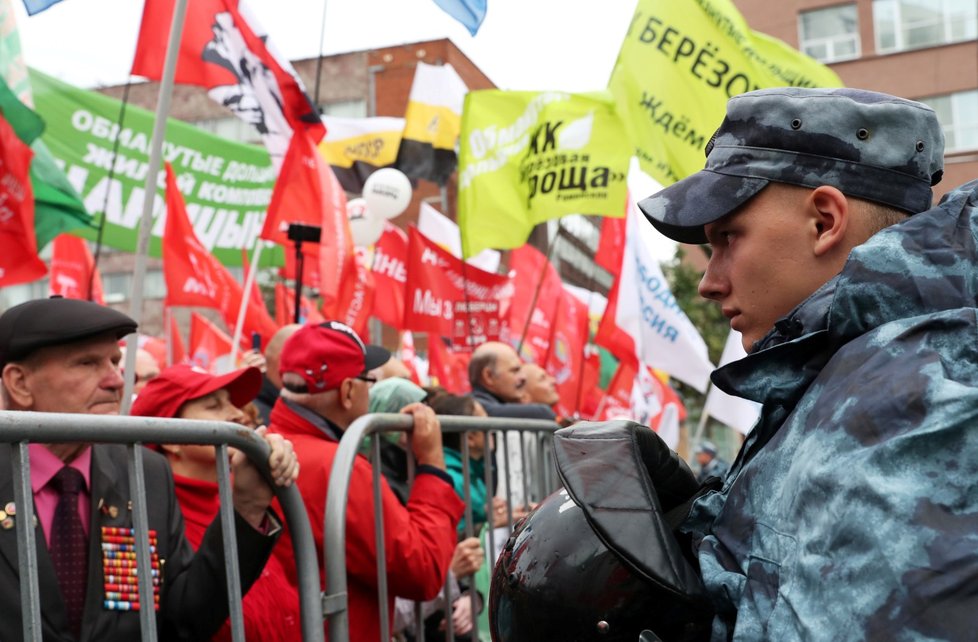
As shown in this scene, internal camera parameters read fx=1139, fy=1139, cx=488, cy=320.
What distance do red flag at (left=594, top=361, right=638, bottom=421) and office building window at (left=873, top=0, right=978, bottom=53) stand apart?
26123mm

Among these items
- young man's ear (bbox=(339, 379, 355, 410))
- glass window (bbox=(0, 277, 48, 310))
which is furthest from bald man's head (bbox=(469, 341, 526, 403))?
glass window (bbox=(0, 277, 48, 310))

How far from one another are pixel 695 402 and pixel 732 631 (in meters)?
31.3

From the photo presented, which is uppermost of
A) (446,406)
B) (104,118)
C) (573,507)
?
(104,118)

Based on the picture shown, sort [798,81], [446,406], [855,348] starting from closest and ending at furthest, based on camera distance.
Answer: [855,348], [446,406], [798,81]

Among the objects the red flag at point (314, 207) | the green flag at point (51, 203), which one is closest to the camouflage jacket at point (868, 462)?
the red flag at point (314, 207)

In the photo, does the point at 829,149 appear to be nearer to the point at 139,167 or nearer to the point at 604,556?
the point at 604,556

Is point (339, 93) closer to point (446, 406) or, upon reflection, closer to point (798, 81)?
point (798, 81)

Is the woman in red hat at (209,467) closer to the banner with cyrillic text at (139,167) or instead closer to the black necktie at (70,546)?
the black necktie at (70,546)

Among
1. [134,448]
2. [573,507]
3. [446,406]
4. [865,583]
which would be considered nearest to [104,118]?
[446,406]

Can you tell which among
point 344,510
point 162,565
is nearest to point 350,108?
point 344,510

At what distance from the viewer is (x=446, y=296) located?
10492mm

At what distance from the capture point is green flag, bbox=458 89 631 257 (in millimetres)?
9008

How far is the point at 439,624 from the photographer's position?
4.64 m

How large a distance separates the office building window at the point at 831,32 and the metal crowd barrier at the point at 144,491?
114 feet
